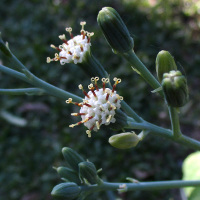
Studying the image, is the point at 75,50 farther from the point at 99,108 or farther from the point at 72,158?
the point at 72,158

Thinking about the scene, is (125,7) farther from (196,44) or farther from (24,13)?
(24,13)

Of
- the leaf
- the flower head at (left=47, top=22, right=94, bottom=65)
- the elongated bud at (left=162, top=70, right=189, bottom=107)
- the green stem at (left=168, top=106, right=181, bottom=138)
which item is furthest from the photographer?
the leaf

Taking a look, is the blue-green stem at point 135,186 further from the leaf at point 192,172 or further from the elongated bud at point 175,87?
the leaf at point 192,172

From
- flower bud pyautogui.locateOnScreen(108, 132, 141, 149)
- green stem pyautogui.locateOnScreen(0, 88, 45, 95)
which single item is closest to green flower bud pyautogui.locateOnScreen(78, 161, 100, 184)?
flower bud pyautogui.locateOnScreen(108, 132, 141, 149)

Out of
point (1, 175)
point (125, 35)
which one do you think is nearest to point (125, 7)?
point (1, 175)

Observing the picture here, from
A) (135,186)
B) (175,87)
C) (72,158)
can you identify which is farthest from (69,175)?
(175,87)

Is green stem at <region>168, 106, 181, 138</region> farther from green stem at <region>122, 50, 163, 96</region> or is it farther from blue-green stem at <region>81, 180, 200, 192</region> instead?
blue-green stem at <region>81, 180, 200, 192</region>
